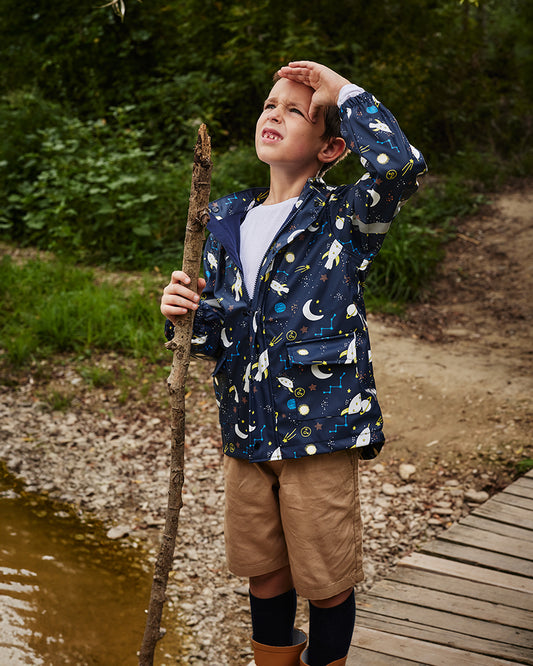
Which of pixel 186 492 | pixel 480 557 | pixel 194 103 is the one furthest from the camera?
pixel 194 103

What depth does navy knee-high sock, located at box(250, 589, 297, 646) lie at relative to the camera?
6.07 ft

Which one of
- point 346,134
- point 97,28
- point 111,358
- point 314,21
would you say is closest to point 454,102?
point 314,21

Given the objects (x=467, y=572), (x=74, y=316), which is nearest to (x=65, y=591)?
(x=467, y=572)

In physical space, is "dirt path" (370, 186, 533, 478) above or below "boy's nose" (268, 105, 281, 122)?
below

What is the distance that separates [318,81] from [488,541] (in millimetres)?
1935

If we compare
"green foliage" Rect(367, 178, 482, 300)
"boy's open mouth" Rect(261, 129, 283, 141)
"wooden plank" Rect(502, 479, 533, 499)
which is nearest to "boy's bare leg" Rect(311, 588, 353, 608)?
"boy's open mouth" Rect(261, 129, 283, 141)

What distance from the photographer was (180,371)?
1.56 meters

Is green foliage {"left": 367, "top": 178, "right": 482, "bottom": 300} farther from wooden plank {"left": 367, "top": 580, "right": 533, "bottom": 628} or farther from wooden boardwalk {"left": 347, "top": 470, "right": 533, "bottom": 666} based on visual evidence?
wooden plank {"left": 367, "top": 580, "right": 533, "bottom": 628}

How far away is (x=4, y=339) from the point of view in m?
4.70

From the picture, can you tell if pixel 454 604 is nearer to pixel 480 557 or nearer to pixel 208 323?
pixel 480 557

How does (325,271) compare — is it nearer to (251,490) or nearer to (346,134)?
(346,134)

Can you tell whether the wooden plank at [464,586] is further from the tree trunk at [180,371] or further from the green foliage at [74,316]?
the green foliage at [74,316]

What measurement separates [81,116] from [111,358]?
16.2ft

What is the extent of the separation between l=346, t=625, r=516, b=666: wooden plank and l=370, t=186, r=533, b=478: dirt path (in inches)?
61.5
